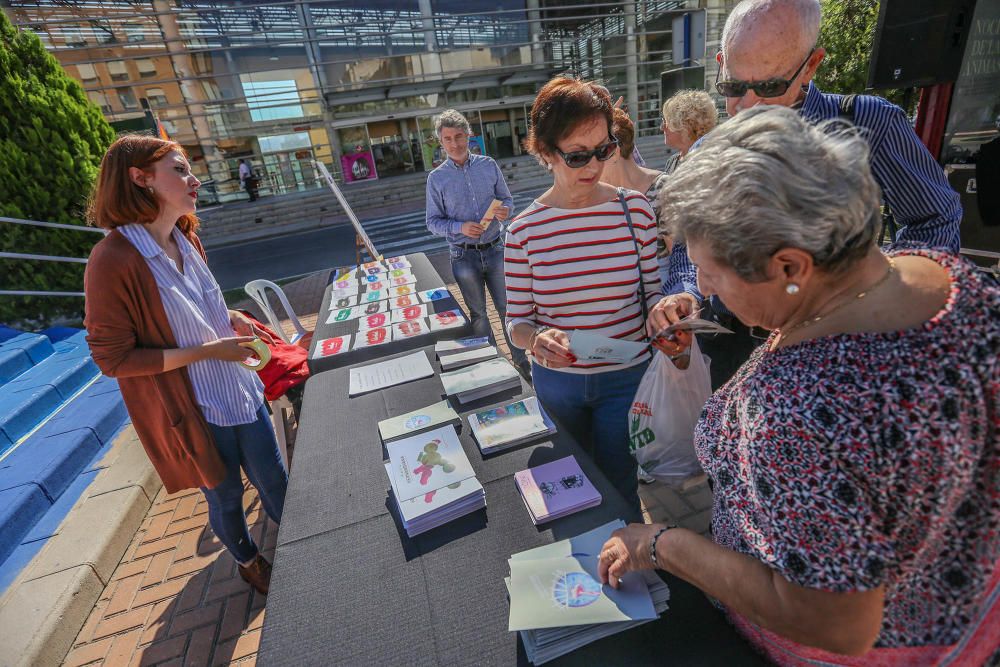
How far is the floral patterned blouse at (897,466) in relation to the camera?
62 cm

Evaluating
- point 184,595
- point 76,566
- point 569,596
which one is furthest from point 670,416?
point 76,566

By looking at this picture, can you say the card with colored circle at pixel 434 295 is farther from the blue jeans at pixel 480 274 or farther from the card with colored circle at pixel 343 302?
the card with colored circle at pixel 343 302

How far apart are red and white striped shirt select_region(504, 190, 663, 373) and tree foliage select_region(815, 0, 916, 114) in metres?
6.87

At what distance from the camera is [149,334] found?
1813 mm

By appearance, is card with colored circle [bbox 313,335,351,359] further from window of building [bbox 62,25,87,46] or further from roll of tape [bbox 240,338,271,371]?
window of building [bbox 62,25,87,46]

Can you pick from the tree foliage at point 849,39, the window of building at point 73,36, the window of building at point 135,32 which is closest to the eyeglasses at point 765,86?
the tree foliage at point 849,39

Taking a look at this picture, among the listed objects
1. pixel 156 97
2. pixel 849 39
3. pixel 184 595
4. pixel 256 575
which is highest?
pixel 156 97

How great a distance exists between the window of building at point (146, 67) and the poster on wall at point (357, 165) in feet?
25.4

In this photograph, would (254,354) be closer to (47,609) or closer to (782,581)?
(47,609)

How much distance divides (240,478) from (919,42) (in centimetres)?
502

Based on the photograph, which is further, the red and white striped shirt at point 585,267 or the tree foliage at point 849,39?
the tree foliage at point 849,39

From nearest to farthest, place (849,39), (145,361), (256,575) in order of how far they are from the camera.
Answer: (145,361) → (256,575) → (849,39)

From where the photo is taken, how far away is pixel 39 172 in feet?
17.5

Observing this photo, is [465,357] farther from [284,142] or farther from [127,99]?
[127,99]
